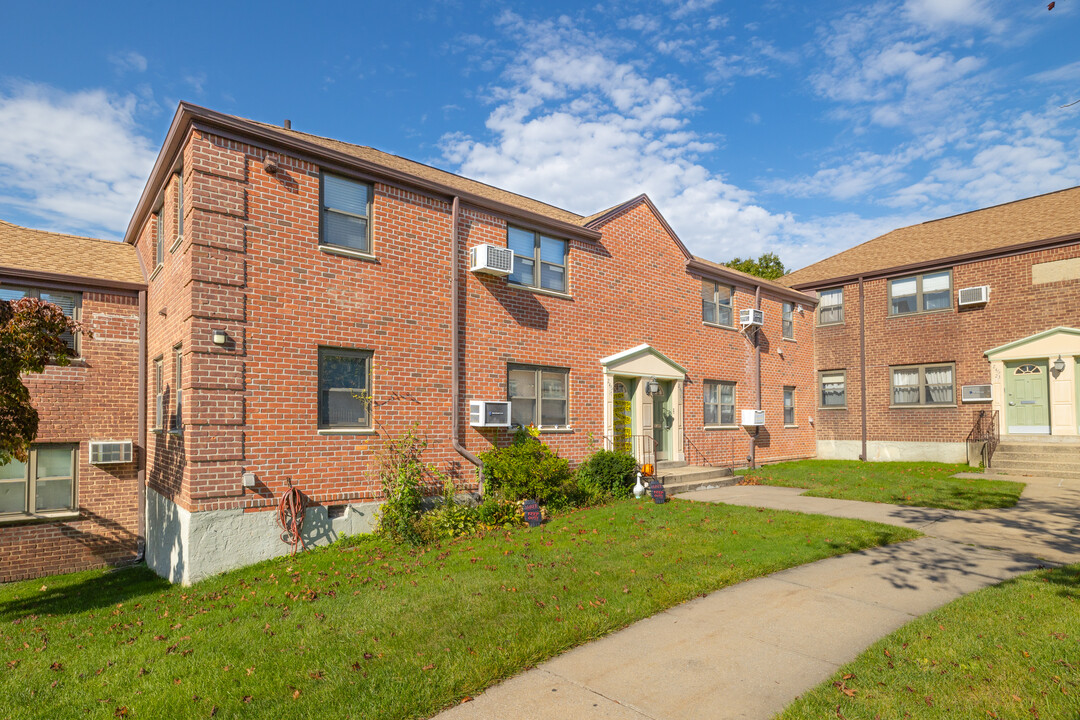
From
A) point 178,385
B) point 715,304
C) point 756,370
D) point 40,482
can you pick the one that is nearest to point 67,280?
point 40,482

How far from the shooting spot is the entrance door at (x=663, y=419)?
1541 cm

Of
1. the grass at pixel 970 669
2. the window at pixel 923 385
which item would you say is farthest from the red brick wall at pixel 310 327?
the window at pixel 923 385

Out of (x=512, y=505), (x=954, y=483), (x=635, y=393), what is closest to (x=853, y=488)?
(x=954, y=483)

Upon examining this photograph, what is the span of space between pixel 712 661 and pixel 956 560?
15.1 ft

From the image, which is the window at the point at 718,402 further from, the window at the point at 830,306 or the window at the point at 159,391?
the window at the point at 159,391

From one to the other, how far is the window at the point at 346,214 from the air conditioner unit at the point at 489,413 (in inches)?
130

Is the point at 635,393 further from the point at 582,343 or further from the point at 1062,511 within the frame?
the point at 1062,511

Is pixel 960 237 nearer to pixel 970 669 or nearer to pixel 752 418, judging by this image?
pixel 752 418

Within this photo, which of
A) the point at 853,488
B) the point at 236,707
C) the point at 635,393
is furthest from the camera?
the point at 635,393

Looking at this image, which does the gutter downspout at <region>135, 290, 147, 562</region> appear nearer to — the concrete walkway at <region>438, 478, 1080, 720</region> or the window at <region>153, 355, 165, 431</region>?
the window at <region>153, 355, 165, 431</region>

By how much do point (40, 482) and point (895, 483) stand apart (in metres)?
17.5

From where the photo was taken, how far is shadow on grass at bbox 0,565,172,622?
27.8ft

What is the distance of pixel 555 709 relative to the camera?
417 cm

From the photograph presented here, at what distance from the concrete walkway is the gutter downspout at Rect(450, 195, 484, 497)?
5.51 meters
